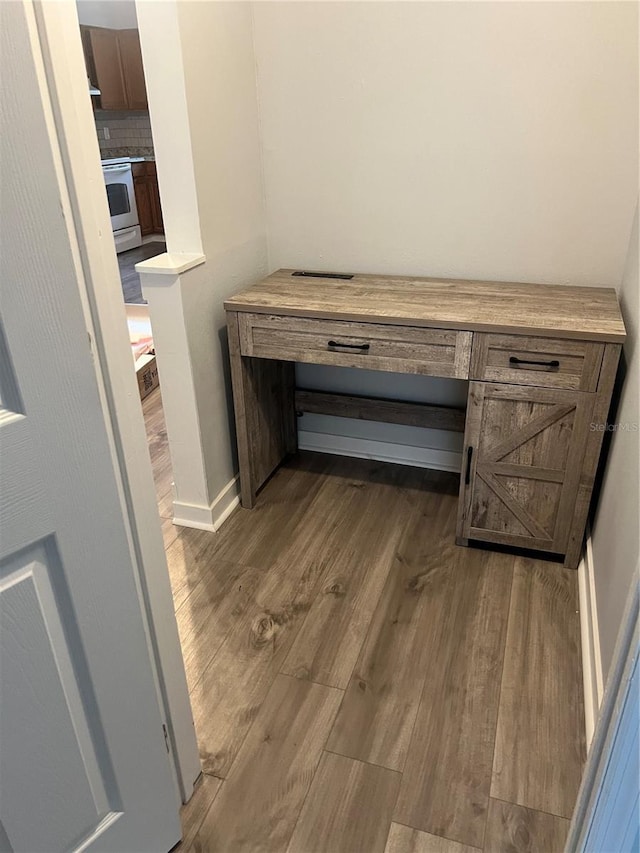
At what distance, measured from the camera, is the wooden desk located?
1.88 m

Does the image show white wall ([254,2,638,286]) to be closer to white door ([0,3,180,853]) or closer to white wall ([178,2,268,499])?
white wall ([178,2,268,499])

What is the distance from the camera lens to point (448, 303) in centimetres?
210

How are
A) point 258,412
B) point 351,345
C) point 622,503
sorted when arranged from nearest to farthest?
point 622,503, point 351,345, point 258,412

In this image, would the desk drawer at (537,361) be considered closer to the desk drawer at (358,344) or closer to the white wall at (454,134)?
the desk drawer at (358,344)

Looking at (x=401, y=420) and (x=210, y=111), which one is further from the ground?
(x=210, y=111)

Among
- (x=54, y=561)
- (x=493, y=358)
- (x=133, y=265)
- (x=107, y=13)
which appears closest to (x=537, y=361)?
(x=493, y=358)

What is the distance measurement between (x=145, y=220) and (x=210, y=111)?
5.60 m

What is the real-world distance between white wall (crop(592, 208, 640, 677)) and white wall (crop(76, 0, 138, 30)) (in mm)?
6635

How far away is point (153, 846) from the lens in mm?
1266

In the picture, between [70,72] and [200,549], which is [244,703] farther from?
[70,72]

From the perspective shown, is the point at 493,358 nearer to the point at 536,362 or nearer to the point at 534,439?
the point at 536,362

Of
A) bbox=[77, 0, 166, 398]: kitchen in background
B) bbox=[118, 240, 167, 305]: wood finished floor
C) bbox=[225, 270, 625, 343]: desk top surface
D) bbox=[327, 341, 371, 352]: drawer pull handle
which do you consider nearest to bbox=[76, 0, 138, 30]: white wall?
bbox=[77, 0, 166, 398]: kitchen in background

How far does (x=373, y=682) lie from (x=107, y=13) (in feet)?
24.3

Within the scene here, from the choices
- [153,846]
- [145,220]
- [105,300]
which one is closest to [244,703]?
[153,846]
